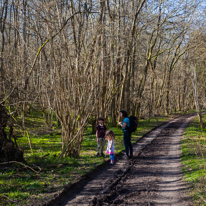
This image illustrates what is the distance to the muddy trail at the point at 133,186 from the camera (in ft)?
17.6

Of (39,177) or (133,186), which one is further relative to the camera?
(39,177)

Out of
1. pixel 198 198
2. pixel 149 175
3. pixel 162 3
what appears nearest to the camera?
pixel 198 198

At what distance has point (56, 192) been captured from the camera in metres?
5.71

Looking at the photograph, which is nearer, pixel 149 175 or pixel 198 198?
pixel 198 198

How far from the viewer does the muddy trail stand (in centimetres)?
536

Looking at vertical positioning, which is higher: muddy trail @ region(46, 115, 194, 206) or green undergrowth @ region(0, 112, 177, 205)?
green undergrowth @ region(0, 112, 177, 205)

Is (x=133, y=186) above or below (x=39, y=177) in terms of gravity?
below

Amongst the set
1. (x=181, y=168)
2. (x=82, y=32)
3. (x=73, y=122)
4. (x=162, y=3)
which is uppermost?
(x=162, y=3)

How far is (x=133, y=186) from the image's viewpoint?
6.30 m

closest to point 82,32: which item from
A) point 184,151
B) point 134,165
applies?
point 134,165

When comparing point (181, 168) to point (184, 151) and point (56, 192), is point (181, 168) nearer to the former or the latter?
point (184, 151)

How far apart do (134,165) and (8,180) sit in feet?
14.1

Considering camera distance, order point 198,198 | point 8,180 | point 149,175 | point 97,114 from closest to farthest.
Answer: point 198,198 → point 8,180 → point 149,175 → point 97,114

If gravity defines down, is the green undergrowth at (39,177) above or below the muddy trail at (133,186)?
above
